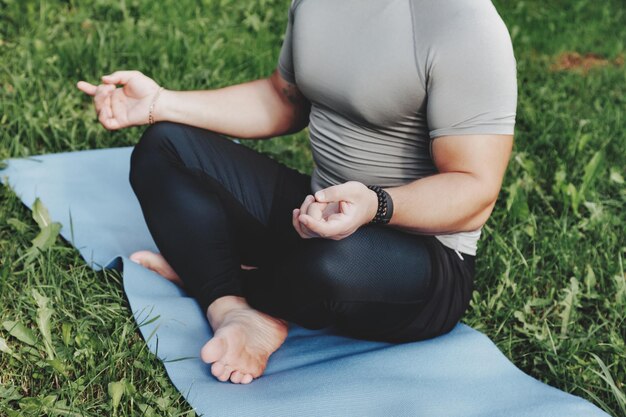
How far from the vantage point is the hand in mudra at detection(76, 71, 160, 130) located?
2.24 m

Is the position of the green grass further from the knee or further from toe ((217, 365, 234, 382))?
the knee

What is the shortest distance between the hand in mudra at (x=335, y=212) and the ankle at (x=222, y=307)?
472 mm

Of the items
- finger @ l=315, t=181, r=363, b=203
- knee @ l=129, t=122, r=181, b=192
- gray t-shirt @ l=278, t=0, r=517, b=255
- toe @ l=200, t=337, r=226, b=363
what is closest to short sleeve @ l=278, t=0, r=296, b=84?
gray t-shirt @ l=278, t=0, r=517, b=255

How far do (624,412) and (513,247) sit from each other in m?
0.79

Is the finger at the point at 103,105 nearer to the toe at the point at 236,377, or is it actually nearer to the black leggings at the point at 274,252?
the black leggings at the point at 274,252

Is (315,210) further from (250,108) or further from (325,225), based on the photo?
(250,108)

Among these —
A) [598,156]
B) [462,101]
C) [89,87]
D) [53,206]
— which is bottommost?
[53,206]

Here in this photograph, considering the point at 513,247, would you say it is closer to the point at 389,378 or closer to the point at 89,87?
the point at 389,378

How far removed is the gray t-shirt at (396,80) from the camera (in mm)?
1746

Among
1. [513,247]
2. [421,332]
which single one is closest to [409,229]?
[421,332]

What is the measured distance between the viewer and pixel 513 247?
2529mm

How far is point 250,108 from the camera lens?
7.68 ft

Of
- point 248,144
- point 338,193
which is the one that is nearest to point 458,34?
point 338,193

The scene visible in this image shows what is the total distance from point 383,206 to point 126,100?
37.4 inches
